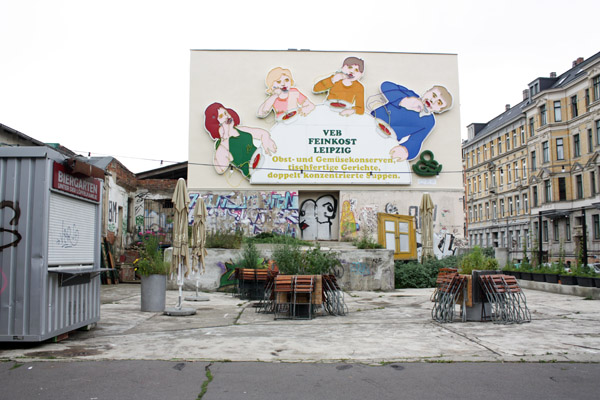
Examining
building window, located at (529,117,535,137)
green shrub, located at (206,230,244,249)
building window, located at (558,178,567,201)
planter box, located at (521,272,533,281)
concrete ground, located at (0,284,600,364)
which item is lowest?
concrete ground, located at (0,284,600,364)

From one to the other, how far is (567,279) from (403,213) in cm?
1144

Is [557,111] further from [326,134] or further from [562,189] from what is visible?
[326,134]

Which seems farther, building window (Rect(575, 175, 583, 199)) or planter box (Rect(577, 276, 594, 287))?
building window (Rect(575, 175, 583, 199))

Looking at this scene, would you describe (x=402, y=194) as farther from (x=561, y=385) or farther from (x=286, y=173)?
(x=561, y=385)

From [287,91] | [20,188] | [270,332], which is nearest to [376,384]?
[270,332]

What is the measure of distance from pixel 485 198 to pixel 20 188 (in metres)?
63.0

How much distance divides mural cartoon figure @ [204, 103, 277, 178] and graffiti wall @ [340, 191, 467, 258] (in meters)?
4.72

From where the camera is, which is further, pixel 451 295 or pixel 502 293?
pixel 451 295

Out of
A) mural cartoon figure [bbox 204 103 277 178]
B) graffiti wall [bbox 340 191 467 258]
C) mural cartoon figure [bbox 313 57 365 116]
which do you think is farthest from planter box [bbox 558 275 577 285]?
mural cartoon figure [bbox 204 103 277 178]

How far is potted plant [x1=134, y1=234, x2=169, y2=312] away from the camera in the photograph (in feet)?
36.8

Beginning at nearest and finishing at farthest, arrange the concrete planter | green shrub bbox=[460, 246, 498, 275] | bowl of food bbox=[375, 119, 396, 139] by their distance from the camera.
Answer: green shrub bbox=[460, 246, 498, 275], the concrete planter, bowl of food bbox=[375, 119, 396, 139]

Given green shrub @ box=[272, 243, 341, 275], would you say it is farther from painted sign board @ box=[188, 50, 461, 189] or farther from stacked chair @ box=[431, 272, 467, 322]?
painted sign board @ box=[188, 50, 461, 189]

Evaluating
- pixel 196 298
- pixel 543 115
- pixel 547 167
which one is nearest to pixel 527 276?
pixel 196 298

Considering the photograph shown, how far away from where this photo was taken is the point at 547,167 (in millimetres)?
47156
